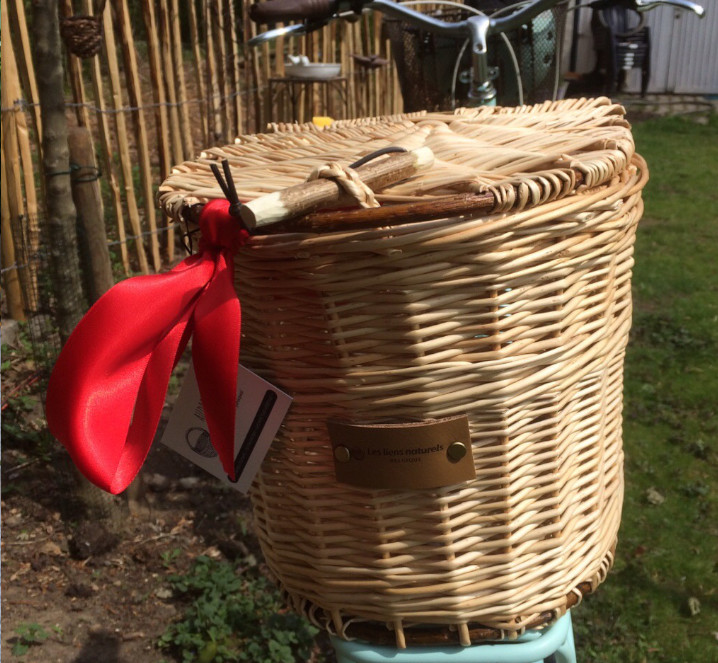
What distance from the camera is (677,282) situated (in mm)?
3934

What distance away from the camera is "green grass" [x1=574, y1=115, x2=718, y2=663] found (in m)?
1.95

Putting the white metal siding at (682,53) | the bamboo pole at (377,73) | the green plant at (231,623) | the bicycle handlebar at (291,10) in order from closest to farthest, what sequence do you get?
the bicycle handlebar at (291,10)
the green plant at (231,623)
the bamboo pole at (377,73)
the white metal siding at (682,53)

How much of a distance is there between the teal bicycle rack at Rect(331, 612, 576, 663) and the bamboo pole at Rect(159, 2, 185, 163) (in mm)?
2898

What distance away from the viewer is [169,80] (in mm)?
3506

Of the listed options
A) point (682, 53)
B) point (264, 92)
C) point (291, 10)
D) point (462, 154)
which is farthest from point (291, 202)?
point (682, 53)

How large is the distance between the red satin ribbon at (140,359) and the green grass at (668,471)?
1392 millimetres

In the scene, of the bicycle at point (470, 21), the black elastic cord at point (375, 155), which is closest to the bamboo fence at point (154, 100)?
the bicycle at point (470, 21)

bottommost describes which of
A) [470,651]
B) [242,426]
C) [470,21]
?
[470,651]

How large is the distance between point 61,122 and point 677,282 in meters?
3.07

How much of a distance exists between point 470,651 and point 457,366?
39 centimetres

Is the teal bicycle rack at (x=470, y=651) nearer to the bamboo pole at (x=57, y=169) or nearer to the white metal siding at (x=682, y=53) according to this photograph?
the bamboo pole at (x=57, y=169)

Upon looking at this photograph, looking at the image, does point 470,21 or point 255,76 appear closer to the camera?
point 470,21

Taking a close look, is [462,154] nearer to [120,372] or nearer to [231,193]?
[231,193]

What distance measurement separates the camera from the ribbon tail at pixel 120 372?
32.6 inches
